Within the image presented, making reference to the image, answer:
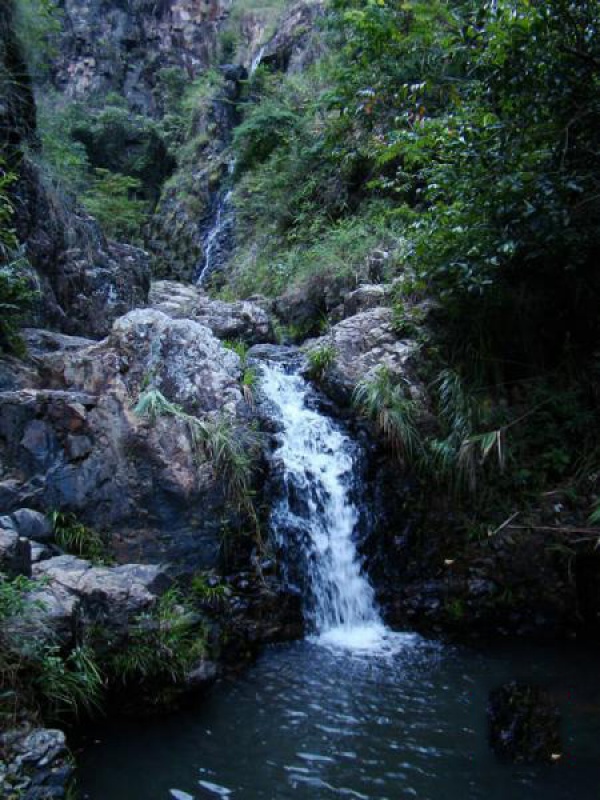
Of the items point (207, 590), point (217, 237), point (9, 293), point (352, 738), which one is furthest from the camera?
point (217, 237)

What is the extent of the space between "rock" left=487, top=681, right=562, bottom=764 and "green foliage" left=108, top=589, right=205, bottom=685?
2244mm

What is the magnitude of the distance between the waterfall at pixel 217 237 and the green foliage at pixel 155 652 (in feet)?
39.1

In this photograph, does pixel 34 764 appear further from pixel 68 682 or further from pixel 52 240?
pixel 52 240

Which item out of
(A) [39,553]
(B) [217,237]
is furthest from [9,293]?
(B) [217,237]

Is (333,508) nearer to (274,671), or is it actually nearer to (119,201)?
(274,671)

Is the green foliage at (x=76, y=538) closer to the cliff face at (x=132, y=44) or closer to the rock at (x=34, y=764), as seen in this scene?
the rock at (x=34, y=764)

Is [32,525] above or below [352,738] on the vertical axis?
above

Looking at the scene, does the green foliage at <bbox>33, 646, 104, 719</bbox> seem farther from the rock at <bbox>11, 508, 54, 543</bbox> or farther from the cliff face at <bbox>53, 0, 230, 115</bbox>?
the cliff face at <bbox>53, 0, 230, 115</bbox>

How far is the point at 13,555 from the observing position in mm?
4160

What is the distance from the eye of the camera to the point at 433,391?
24.4 feet

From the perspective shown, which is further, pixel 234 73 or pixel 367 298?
pixel 234 73

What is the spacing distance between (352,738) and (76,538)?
2813mm

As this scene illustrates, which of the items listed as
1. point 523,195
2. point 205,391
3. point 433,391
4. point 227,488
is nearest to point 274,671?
point 227,488

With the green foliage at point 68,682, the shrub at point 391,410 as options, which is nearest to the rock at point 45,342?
the shrub at point 391,410
